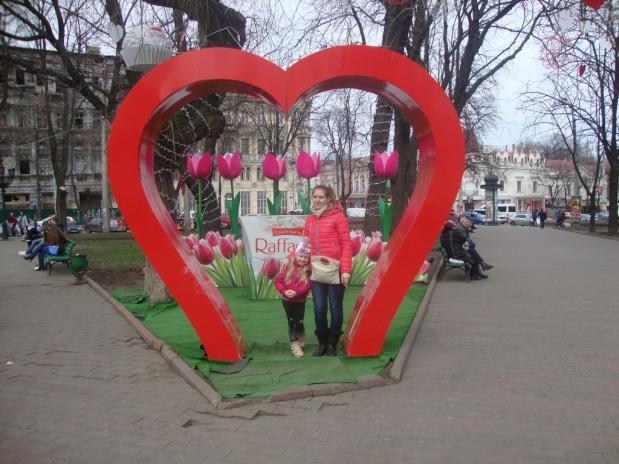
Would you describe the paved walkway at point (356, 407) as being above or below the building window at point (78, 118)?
below

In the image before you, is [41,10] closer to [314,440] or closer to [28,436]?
[28,436]

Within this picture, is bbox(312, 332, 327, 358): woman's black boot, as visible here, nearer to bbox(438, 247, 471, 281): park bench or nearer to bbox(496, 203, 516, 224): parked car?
bbox(438, 247, 471, 281): park bench

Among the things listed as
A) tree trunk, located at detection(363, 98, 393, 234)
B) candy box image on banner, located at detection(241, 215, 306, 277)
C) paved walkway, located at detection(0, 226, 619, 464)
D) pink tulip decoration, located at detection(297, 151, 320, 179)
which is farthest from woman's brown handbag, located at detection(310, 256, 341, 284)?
tree trunk, located at detection(363, 98, 393, 234)

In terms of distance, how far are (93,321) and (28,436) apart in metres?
3.78

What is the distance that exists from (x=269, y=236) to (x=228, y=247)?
1090mm

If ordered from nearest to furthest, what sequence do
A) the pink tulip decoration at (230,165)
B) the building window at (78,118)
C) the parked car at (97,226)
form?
the pink tulip decoration at (230,165) → the building window at (78,118) → the parked car at (97,226)

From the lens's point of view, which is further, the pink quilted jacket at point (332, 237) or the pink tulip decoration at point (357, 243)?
the pink tulip decoration at point (357, 243)

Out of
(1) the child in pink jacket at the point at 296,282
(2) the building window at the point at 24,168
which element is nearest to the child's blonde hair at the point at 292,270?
(1) the child in pink jacket at the point at 296,282

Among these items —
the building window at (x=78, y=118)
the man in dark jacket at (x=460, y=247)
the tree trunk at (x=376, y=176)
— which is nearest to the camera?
the man in dark jacket at (x=460, y=247)

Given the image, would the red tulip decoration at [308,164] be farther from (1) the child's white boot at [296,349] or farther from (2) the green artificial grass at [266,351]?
(1) the child's white boot at [296,349]

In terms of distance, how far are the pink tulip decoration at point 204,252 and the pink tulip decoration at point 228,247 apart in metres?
0.20

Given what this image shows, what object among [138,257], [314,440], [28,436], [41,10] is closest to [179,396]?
[28,436]

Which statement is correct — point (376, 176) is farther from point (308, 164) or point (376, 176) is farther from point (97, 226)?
point (97, 226)

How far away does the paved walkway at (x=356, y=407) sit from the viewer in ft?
11.1
